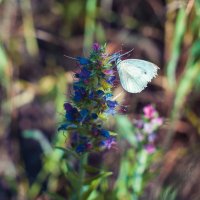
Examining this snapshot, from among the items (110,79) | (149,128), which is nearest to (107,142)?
(110,79)

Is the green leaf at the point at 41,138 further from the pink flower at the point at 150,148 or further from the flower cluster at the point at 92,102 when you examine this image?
the flower cluster at the point at 92,102

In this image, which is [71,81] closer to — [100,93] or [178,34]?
[178,34]

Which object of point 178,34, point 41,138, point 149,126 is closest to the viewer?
point 149,126

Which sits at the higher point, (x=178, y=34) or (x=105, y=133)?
(x=178, y=34)

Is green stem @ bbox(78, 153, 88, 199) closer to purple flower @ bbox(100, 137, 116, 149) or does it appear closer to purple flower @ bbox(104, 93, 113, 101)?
purple flower @ bbox(100, 137, 116, 149)

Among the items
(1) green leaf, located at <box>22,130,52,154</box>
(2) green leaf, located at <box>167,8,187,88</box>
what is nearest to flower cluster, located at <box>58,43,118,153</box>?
(2) green leaf, located at <box>167,8,187,88</box>

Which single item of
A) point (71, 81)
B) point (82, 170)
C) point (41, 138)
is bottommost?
point (82, 170)

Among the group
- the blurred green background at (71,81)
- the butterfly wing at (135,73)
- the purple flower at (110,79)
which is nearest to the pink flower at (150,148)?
the blurred green background at (71,81)

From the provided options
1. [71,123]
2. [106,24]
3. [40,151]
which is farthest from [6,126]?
[71,123]

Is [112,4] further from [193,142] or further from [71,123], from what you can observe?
[71,123]
